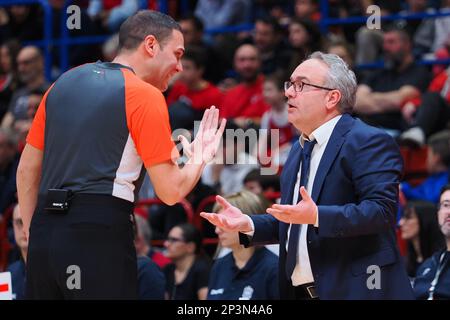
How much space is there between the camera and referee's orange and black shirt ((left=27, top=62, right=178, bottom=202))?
14.7 ft

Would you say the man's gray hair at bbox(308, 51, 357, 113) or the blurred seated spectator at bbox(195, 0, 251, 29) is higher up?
the blurred seated spectator at bbox(195, 0, 251, 29)

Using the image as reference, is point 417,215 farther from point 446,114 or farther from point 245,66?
point 245,66

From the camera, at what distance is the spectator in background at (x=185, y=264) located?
7695 mm

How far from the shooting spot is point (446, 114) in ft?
31.4

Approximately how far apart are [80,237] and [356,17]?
26.2 ft

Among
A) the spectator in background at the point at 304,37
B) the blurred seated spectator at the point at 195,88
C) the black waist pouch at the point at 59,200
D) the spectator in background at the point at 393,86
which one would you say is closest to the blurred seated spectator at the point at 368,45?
the spectator in background at the point at 304,37

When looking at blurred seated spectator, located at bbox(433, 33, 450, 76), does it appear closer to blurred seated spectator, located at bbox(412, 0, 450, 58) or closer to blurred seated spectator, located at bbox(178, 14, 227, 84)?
blurred seated spectator, located at bbox(412, 0, 450, 58)

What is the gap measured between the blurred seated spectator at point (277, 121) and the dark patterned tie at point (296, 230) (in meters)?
4.54

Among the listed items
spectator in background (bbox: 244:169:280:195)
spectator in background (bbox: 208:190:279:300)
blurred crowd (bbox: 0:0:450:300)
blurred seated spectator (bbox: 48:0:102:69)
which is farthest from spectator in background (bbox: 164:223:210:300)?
blurred seated spectator (bbox: 48:0:102:69)

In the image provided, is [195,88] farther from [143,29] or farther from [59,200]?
[59,200]

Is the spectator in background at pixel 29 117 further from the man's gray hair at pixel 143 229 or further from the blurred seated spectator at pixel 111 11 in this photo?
the man's gray hair at pixel 143 229

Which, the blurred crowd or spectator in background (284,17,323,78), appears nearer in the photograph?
the blurred crowd

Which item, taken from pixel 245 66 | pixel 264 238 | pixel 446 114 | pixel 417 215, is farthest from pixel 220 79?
pixel 264 238

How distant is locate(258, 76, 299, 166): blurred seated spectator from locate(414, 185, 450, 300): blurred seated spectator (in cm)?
342
